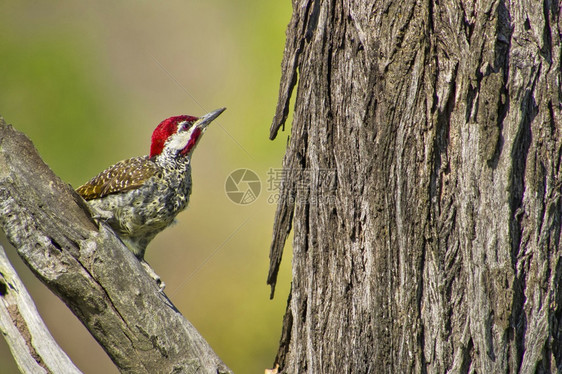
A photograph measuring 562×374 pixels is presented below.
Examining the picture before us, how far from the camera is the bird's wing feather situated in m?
3.57

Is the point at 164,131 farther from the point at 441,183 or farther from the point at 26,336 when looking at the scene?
the point at 441,183

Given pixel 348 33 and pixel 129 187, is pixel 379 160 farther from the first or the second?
pixel 129 187

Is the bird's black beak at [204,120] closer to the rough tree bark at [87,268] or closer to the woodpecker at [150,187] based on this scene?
the woodpecker at [150,187]

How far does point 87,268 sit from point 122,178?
137cm

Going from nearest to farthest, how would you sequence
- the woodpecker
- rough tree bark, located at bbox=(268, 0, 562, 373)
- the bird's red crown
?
1. rough tree bark, located at bbox=(268, 0, 562, 373)
2. the woodpecker
3. the bird's red crown

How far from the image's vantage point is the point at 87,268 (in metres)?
2.31

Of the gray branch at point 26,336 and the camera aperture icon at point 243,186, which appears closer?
the gray branch at point 26,336

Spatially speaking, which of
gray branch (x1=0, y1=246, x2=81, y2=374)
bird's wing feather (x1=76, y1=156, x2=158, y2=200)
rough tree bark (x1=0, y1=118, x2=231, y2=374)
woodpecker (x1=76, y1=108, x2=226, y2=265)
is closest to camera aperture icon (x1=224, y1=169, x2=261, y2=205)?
woodpecker (x1=76, y1=108, x2=226, y2=265)

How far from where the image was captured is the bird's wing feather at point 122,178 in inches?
140

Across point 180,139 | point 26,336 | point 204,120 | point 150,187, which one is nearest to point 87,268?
point 26,336

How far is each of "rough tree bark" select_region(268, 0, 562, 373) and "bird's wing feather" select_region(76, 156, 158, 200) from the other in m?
1.78

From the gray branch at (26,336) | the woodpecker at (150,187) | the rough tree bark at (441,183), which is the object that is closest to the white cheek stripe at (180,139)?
the woodpecker at (150,187)

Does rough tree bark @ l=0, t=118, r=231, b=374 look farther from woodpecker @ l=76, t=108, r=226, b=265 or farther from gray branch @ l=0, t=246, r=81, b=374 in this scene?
woodpecker @ l=76, t=108, r=226, b=265

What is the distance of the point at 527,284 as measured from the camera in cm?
197
